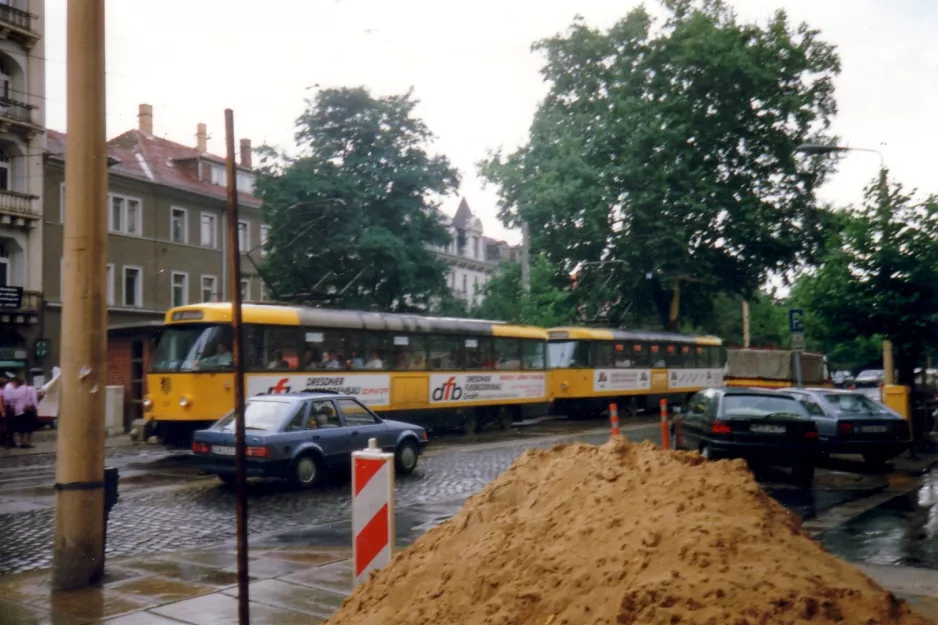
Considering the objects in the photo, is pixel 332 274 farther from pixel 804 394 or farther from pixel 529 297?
A: pixel 804 394

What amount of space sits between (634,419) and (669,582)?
31.0 meters

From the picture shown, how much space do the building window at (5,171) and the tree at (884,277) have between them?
29545 mm

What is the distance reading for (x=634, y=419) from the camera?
34.9 metres

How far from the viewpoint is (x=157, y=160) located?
4903 cm

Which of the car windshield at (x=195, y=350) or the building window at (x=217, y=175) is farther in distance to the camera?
the building window at (x=217, y=175)

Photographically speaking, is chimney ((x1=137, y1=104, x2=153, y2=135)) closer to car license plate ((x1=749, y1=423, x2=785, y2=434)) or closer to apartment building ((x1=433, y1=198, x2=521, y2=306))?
apartment building ((x1=433, y1=198, x2=521, y2=306))

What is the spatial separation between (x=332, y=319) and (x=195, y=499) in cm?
945

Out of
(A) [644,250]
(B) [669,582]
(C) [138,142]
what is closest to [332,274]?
(A) [644,250]

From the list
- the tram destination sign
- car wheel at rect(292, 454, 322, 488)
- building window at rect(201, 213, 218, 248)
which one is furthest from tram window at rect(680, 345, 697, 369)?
car wheel at rect(292, 454, 322, 488)

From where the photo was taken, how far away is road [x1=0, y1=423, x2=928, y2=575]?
10.7m

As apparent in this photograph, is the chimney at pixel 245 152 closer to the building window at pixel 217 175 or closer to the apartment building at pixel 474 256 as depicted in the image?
the building window at pixel 217 175

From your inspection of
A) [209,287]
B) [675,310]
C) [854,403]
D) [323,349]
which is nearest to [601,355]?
[675,310]

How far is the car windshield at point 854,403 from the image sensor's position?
1800cm

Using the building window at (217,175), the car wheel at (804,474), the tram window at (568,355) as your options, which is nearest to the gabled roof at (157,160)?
the building window at (217,175)
